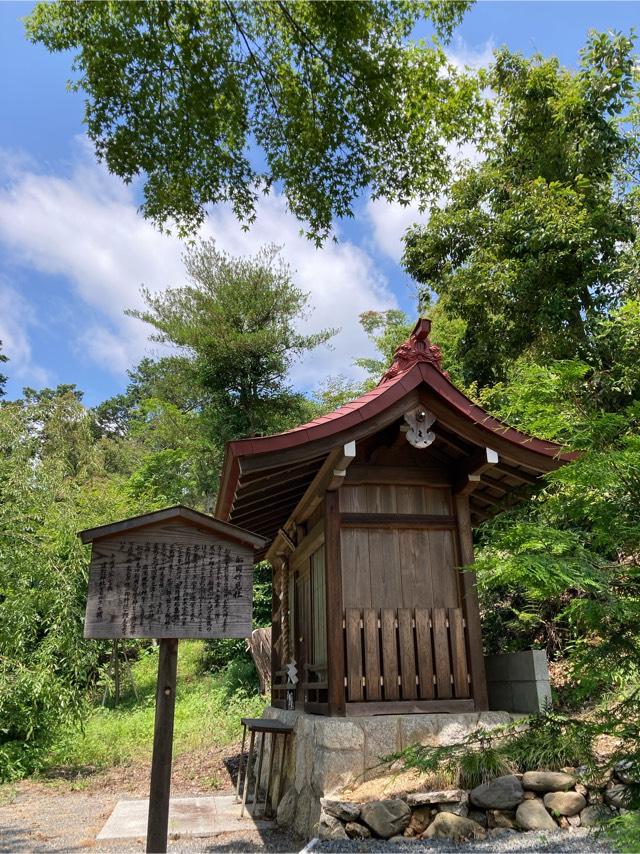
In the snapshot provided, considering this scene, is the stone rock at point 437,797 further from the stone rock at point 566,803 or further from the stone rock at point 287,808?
the stone rock at point 287,808

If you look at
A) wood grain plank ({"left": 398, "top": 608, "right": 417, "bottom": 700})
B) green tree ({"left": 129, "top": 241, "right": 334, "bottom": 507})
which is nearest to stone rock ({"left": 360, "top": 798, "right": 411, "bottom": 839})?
wood grain plank ({"left": 398, "top": 608, "right": 417, "bottom": 700})

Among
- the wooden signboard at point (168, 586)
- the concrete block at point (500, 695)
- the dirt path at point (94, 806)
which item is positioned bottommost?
the dirt path at point (94, 806)

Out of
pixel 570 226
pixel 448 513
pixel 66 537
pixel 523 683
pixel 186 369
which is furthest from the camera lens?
pixel 186 369

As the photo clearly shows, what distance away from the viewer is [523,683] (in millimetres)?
6613

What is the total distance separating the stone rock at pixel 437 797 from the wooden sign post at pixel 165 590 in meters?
2.00

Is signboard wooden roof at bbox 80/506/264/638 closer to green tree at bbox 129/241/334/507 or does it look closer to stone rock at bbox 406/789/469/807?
stone rock at bbox 406/789/469/807

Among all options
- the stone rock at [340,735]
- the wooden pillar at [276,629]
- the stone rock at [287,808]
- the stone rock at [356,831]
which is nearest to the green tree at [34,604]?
the wooden pillar at [276,629]

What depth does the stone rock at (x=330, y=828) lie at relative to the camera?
16.3ft

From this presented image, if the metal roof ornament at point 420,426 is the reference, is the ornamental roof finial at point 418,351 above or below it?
above

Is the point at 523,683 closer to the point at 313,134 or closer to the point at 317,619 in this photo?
the point at 317,619

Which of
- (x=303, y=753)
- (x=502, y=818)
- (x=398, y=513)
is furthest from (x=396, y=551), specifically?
(x=502, y=818)

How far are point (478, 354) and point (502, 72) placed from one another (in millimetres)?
6609

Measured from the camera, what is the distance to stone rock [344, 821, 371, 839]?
196 inches

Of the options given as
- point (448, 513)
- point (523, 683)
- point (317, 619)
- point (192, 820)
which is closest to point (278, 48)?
point (448, 513)
